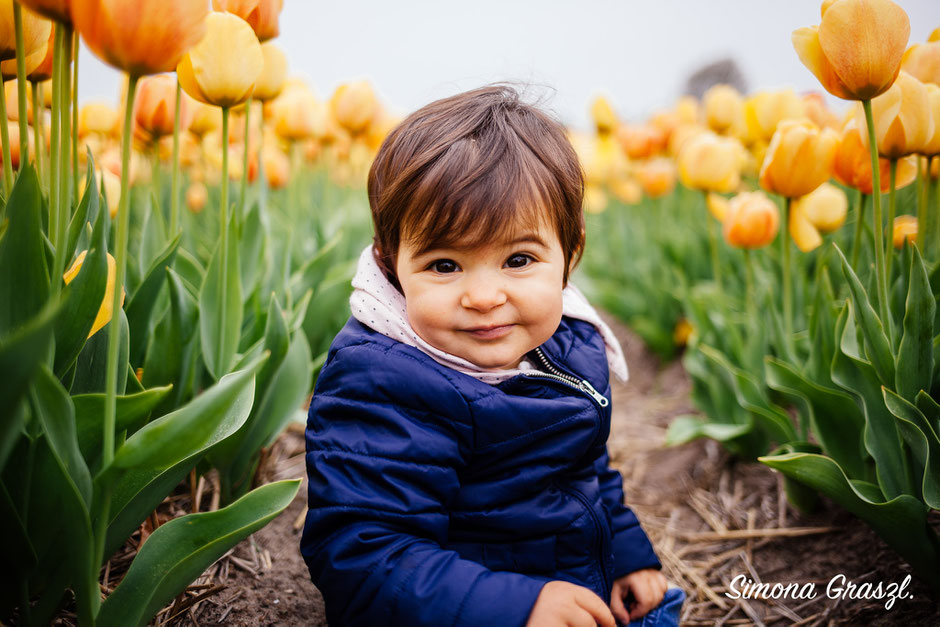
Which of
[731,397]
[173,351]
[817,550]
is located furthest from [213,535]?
[731,397]

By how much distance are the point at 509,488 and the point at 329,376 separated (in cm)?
38

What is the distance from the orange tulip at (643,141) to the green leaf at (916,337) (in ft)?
8.04

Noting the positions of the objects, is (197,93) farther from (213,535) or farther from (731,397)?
(731,397)

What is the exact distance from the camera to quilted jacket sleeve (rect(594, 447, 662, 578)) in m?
1.38

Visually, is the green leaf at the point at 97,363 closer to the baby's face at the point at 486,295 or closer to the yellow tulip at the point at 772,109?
the baby's face at the point at 486,295

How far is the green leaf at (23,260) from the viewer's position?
2.75 feet

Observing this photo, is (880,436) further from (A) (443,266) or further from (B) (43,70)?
(B) (43,70)

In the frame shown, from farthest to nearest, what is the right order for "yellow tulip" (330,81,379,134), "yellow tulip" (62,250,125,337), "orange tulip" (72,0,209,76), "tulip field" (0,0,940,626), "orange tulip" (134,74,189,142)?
"yellow tulip" (330,81,379,134), "orange tulip" (134,74,189,142), "yellow tulip" (62,250,125,337), "tulip field" (0,0,940,626), "orange tulip" (72,0,209,76)

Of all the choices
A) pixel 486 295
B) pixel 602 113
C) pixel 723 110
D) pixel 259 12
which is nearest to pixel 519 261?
pixel 486 295

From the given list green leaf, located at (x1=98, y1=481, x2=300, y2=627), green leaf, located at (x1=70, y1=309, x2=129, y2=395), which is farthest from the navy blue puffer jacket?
green leaf, located at (x1=70, y1=309, x2=129, y2=395)

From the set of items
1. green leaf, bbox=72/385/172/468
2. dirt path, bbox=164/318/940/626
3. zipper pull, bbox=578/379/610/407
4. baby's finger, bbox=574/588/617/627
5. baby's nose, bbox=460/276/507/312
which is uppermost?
baby's nose, bbox=460/276/507/312

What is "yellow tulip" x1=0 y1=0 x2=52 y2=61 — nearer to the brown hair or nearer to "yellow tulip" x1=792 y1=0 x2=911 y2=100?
the brown hair

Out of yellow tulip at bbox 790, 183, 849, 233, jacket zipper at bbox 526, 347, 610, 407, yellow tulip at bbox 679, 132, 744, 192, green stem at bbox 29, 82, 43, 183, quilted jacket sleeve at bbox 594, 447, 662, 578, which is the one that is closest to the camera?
green stem at bbox 29, 82, 43, 183

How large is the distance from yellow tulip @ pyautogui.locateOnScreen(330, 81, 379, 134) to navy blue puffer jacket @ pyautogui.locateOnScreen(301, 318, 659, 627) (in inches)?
59.7
